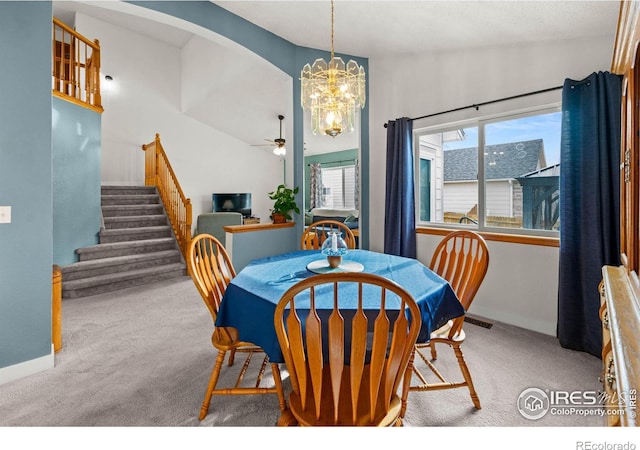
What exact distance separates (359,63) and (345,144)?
3637 millimetres

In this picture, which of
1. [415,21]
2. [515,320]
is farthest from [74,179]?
[515,320]

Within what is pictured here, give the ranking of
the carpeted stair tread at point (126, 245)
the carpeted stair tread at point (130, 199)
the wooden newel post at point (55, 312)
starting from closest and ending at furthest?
the wooden newel post at point (55, 312)
the carpeted stair tread at point (126, 245)
the carpeted stair tread at point (130, 199)

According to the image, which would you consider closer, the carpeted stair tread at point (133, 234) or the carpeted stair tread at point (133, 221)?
the carpeted stair tread at point (133, 234)

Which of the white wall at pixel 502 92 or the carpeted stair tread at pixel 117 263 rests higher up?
the white wall at pixel 502 92

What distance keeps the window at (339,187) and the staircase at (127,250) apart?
4.15 m

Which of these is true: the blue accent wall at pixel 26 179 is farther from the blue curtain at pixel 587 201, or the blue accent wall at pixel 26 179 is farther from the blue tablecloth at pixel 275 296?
the blue curtain at pixel 587 201

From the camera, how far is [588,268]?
2.28 m

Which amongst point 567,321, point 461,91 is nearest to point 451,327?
point 567,321

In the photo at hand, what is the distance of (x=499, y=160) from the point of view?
3016 millimetres

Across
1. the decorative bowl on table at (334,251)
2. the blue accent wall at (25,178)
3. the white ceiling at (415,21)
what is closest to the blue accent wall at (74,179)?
the white ceiling at (415,21)

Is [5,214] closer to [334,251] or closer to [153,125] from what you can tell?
[334,251]

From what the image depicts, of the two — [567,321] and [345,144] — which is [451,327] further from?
[345,144]

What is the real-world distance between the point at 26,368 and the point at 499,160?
4076 millimetres

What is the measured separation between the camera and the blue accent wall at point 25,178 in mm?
1873
